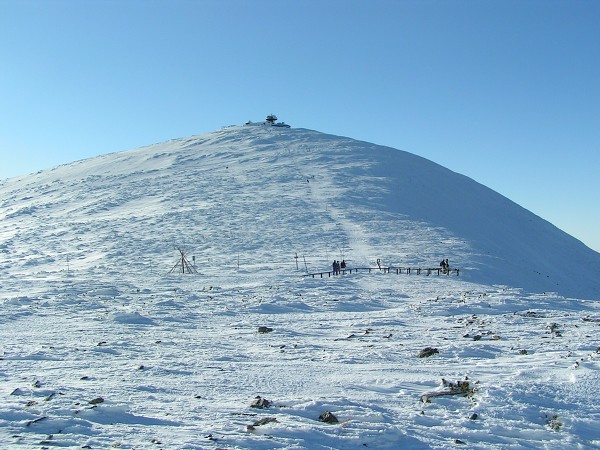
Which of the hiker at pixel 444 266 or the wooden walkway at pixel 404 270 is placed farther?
the hiker at pixel 444 266

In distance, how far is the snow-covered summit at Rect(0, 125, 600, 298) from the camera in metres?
39.1

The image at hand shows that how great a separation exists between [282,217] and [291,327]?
33.5 m

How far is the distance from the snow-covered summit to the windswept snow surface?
360 mm

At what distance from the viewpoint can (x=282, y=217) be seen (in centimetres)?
4981

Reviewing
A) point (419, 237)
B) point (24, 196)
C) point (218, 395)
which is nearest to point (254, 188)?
point (419, 237)

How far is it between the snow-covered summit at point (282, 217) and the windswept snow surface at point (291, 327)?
360mm

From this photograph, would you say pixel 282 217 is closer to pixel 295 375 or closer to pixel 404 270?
pixel 404 270

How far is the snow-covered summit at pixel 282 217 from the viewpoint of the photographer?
128 feet

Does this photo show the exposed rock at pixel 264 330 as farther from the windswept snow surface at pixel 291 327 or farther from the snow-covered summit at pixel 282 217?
the snow-covered summit at pixel 282 217

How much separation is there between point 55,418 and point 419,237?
38578mm

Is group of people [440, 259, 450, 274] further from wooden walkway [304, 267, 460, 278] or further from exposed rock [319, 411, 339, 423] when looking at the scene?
exposed rock [319, 411, 339, 423]

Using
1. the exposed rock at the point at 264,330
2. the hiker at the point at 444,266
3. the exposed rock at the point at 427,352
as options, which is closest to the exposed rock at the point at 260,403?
the exposed rock at the point at 427,352

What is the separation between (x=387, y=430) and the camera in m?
7.60

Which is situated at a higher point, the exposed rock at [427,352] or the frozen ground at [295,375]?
the exposed rock at [427,352]
